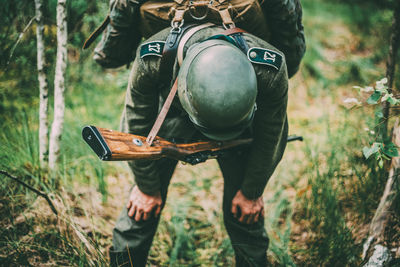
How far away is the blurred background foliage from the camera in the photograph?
1962 millimetres

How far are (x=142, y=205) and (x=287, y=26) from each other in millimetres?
1341

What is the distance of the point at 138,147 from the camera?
4.16 feet

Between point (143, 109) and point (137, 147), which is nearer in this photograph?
point (137, 147)

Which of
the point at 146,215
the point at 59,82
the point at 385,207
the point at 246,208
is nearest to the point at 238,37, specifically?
the point at 246,208

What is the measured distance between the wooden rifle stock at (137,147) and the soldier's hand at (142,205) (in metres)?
0.50

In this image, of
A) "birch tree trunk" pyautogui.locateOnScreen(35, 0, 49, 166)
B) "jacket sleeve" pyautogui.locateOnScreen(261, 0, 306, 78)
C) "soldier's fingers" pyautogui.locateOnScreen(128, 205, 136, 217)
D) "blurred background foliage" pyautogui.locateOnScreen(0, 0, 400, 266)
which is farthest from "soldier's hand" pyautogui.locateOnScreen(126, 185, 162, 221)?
"jacket sleeve" pyautogui.locateOnScreen(261, 0, 306, 78)

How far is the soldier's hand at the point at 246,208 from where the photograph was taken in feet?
5.90

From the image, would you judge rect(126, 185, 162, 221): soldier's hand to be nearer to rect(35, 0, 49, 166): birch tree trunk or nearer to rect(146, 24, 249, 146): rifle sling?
rect(146, 24, 249, 146): rifle sling

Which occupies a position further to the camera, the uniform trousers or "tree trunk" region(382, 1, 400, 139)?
"tree trunk" region(382, 1, 400, 139)

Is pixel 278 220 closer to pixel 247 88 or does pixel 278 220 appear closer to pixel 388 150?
pixel 388 150

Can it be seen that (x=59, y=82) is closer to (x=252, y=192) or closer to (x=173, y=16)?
(x=173, y=16)

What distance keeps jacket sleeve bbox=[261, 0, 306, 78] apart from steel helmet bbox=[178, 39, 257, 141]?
47 centimetres

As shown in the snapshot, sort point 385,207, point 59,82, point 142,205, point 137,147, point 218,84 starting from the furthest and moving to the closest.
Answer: point 59,82
point 385,207
point 142,205
point 137,147
point 218,84

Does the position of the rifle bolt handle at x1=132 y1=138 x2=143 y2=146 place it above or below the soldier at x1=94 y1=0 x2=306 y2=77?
below
